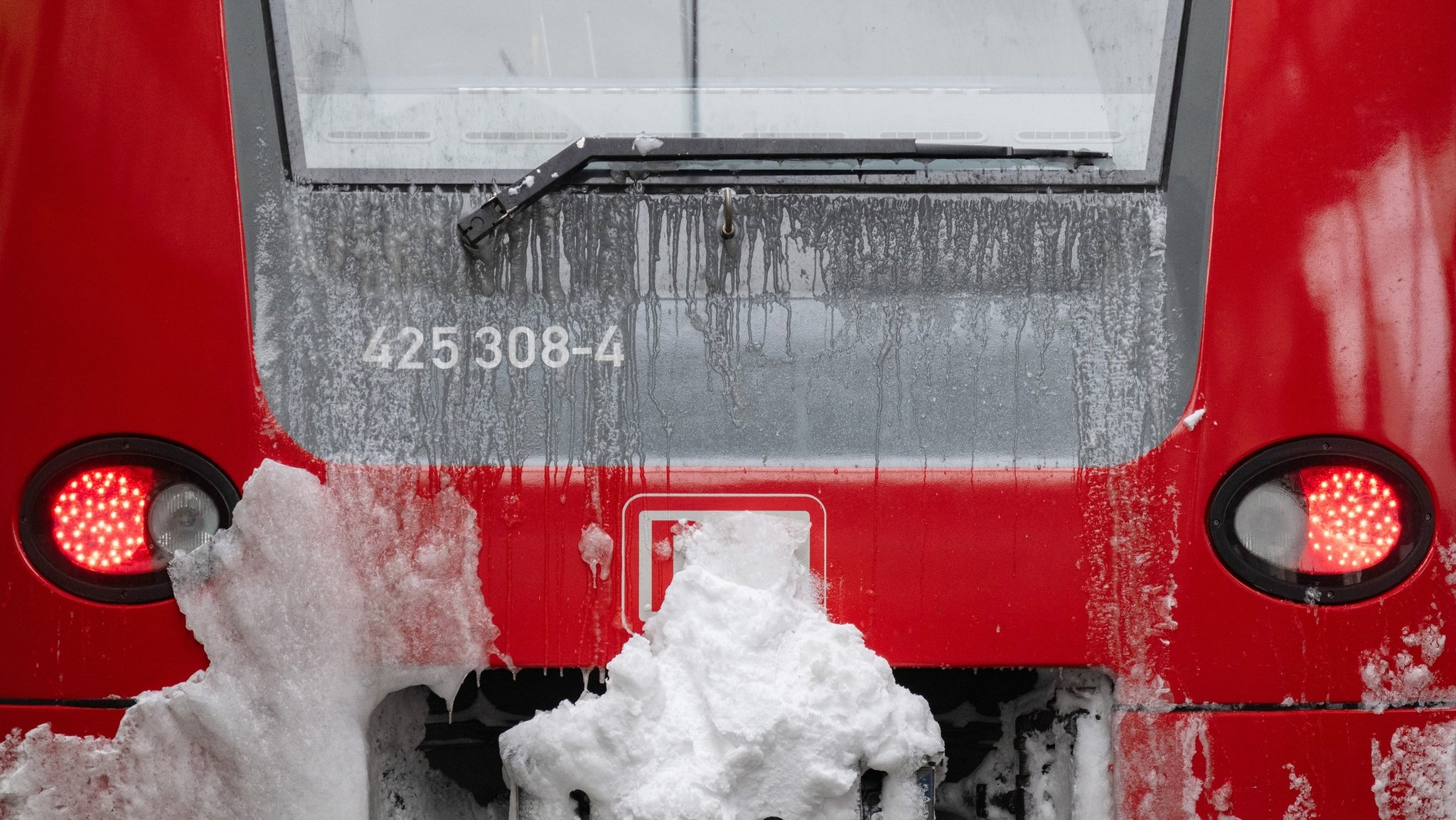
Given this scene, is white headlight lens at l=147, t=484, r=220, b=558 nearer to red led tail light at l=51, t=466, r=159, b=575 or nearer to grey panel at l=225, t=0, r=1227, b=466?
red led tail light at l=51, t=466, r=159, b=575

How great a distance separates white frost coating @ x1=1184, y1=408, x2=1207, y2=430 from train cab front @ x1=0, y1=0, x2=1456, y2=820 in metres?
0.01

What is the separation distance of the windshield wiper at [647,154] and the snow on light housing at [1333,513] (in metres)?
0.70

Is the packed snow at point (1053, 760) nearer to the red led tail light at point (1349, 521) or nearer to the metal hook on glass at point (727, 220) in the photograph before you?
the red led tail light at point (1349, 521)

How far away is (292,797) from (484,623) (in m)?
0.39

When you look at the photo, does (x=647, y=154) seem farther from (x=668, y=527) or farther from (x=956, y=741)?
(x=956, y=741)

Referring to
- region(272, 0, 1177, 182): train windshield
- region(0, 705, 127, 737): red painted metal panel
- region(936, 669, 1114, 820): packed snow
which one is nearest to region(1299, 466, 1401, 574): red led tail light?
region(936, 669, 1114, 820): packed snow

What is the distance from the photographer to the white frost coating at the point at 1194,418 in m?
1.88

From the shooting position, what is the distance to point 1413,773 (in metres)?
1.88

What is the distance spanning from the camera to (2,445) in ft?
6.10

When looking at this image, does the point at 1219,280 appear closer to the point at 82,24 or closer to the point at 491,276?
the point at 491,276

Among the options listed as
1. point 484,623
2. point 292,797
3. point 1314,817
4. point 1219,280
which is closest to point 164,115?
point 484,623

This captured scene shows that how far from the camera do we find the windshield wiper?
185 centimetres

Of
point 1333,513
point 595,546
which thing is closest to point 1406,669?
point 1333,513

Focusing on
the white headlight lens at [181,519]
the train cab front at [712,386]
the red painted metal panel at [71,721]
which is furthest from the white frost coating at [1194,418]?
the red painted metal panel at [71,721]
